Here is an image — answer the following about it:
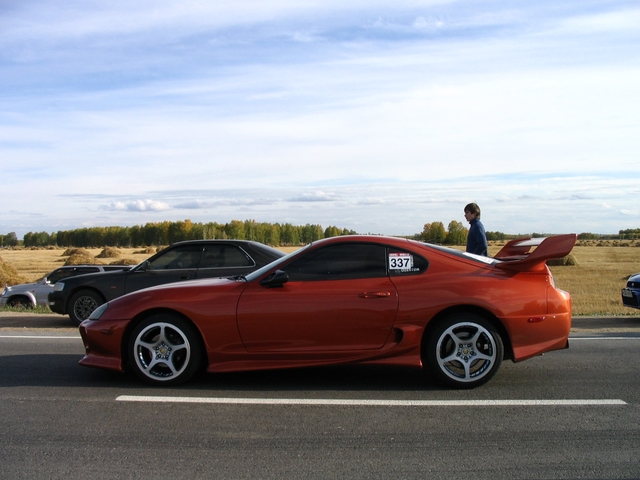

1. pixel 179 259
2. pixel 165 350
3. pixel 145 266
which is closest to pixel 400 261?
pixel 165 350

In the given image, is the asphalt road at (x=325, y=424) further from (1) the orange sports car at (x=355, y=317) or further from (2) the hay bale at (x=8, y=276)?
(2) the hay bale at (x=8, y=276)

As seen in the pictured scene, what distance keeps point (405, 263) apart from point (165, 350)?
7.78 feet

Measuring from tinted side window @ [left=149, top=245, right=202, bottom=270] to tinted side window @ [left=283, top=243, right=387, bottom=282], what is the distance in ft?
16.5

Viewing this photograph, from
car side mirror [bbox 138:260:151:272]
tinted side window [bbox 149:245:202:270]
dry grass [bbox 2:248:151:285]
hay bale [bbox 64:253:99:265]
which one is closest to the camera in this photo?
tinted side window [bbox 149:245:202:270]

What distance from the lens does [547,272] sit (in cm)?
606

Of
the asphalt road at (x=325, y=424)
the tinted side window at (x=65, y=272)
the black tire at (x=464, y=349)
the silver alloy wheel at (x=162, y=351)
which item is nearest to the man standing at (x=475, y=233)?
the asphalt road at (x=325, y=424)

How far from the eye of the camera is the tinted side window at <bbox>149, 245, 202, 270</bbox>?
1073 centimetres

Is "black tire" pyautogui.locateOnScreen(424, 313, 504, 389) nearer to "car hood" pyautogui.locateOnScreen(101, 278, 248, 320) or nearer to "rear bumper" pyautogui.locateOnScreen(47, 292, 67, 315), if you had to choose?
"car hood" pyautogui.locateOnScreen(101, 278, 248, 320)

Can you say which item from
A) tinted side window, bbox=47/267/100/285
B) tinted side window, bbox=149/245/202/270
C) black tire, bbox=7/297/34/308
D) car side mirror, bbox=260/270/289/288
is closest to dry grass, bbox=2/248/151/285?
tinted side window, bbox=47/267/100/285

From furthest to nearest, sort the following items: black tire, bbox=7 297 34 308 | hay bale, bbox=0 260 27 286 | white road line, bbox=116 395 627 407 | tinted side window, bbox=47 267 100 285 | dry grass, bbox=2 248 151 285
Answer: dry grass, bbox=2 248 151 285 → hay bale, bbox=0 260 27 286 → tinted side window, bbox=47 267 100 285 → black tire, bbox=7 297 34 308 → white road line, bbox=116 395 627 407

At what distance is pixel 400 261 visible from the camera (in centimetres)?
600

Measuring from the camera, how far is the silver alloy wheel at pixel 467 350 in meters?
5.78

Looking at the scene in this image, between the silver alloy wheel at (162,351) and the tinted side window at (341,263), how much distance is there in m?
1.21

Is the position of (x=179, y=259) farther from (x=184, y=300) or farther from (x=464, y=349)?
(x=464, y=349)
